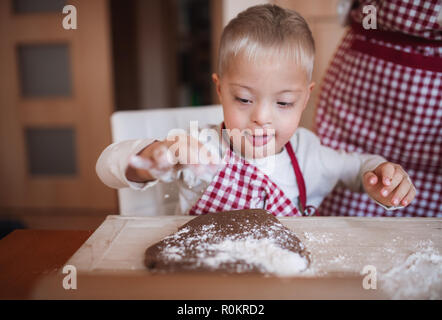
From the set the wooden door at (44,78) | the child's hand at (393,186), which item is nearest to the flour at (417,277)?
the child's hand at (393,186)

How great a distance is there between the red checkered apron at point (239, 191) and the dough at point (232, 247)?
0.22 ft

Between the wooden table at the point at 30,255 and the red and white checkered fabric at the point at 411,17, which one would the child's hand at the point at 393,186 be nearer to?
the red and white checkered fabric at the point at 411,17

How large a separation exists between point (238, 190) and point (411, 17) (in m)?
0.39

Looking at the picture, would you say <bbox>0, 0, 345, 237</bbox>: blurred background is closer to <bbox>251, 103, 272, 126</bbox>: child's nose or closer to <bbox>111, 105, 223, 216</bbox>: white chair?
<bbox>111, 105, 223, 216</bbox>: white chair

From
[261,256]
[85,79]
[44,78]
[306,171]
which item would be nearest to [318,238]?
[261,256]

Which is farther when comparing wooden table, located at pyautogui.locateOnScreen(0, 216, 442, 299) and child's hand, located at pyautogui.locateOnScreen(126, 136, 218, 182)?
child's hand, located at pyautogui.locateOnScreen(126, 136, 218, 182)

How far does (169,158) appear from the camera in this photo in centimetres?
41

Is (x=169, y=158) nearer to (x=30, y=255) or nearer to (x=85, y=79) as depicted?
(x=30, y=255)

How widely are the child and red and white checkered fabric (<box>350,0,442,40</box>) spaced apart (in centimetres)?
21

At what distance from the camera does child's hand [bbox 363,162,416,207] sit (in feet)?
1.58

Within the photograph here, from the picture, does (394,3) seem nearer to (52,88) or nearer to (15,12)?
(52,88)

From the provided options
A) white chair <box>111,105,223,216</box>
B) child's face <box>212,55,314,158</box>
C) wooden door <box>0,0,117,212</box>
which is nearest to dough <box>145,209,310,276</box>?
child's face <box>212,55,314,158</box>

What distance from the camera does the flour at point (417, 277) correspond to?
306 mm

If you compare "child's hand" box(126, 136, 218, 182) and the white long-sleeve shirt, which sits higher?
"child's hand" box(126, 136, 218, 182)
